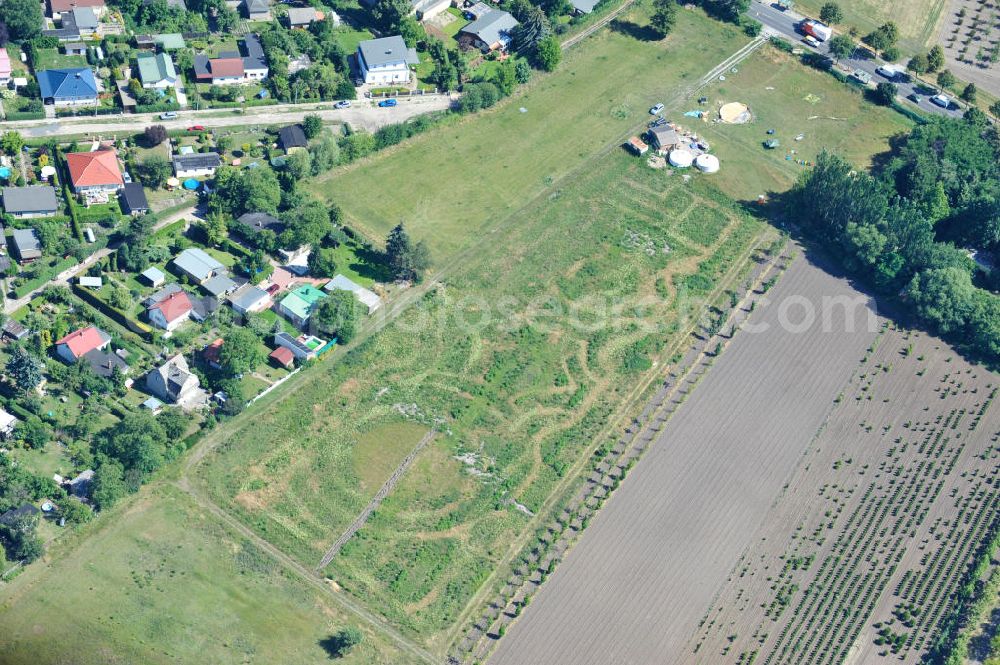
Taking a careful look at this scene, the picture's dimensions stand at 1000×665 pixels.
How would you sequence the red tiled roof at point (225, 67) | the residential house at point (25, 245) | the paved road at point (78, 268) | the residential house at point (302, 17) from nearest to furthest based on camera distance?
the paved road at point (78, 268), the residential house at point (25, 245), the red tiled roof at point (225, 67), the residential house at point (302, 17)

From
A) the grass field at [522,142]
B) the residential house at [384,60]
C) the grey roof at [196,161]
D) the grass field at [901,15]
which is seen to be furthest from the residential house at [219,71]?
the grass field at [901,15]

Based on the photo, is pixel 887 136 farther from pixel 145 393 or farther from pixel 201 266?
pixel 145 393

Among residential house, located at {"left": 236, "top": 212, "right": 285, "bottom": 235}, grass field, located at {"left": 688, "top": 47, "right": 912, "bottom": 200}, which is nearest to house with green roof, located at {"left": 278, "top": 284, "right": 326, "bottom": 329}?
residential house, located at {"left": 236, "top": 212, "right": 285, "bottom": 235}

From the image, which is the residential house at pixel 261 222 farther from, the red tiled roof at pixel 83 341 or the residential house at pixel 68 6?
the residential house at pixel 68 6

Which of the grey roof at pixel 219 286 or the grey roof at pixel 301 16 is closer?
the grey roof at pixel 219 286

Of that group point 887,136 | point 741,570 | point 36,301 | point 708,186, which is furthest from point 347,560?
point 887,136

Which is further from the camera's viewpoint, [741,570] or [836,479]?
[836,479]

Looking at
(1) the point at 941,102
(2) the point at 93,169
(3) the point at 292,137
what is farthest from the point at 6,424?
(1) the point at 941,102

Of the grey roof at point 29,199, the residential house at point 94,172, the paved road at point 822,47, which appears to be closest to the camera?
the grey roof at point 29,199

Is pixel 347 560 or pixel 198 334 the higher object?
pixel 198 334
